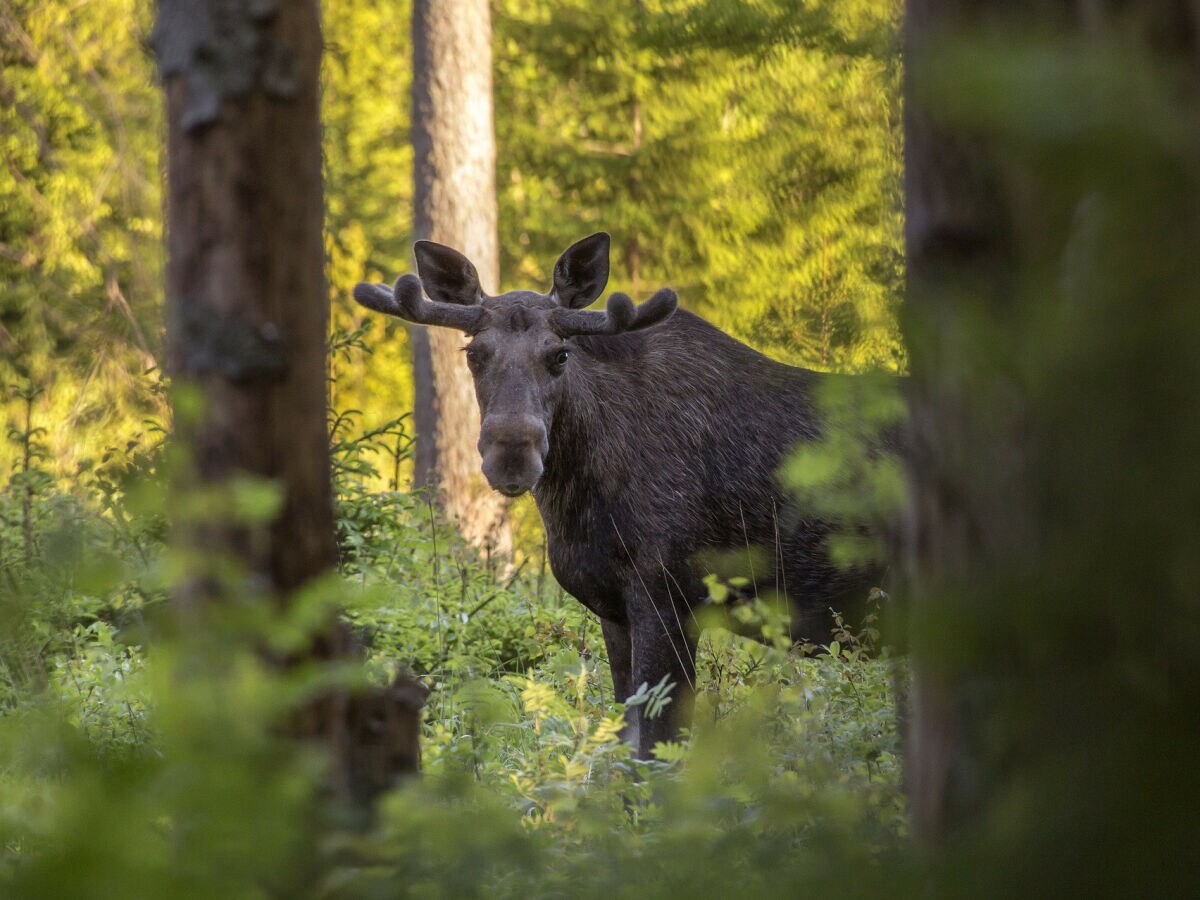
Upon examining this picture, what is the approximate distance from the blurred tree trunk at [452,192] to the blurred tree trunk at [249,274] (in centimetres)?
1045

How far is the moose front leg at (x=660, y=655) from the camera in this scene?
240 inches

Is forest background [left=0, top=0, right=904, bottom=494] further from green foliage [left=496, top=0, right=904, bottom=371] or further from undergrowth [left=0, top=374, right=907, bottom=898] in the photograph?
undergrowth [left=0, top=374, right=907, bottom=898]

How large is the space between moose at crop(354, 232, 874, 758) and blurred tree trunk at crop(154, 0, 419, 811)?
3.03 metres

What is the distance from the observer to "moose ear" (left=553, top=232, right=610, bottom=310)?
6.91 m

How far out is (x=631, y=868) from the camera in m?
2.58

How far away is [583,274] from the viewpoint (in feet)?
23.1

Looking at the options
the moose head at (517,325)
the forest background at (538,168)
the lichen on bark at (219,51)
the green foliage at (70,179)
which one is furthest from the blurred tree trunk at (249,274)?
the green foliage at (70,179)

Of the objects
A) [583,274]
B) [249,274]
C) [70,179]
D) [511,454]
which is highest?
[70,179]

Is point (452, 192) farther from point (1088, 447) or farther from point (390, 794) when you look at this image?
point (1088, 447)

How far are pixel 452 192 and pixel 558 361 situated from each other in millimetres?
7541

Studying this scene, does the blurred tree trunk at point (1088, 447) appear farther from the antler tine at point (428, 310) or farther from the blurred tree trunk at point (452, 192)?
the blurred tree trunk at point (452, 192)

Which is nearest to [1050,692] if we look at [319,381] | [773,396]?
[319,381]

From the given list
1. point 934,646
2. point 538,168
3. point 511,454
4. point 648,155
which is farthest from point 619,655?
point 538,168

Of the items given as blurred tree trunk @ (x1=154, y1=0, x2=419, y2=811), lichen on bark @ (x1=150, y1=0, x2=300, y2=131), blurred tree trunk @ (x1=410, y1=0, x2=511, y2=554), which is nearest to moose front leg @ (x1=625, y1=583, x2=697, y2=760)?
blurred tree trunk @ (x1=154, y1=0, x2=419, y2=811)
